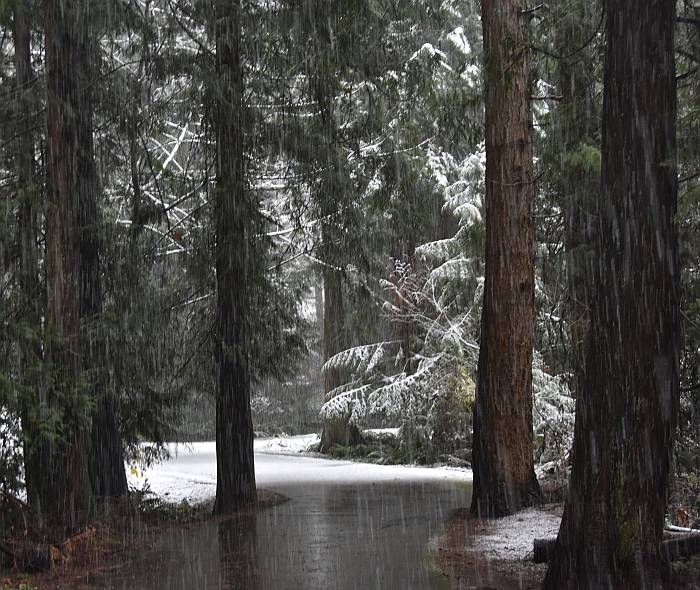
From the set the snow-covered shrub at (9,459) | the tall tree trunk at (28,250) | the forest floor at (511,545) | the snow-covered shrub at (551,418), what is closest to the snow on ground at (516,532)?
the forest floor at (511,545)

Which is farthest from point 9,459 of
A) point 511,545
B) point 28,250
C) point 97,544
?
point 511,545

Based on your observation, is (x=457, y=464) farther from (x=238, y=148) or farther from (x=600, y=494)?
(x=600, y=494)

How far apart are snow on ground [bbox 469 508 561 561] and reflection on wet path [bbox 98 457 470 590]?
2.18 ft

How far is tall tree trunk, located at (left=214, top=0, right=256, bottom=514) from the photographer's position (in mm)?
13352

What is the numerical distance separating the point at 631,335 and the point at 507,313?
514 centimetres

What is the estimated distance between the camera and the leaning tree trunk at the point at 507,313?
11750 millimetres

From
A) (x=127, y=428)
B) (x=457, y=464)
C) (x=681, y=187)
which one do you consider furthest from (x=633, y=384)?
(x=457, y=464)

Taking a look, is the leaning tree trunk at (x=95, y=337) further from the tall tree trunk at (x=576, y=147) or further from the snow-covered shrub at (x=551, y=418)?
the snow-covered shrub at (x=551, y=418)

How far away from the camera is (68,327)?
1116cm

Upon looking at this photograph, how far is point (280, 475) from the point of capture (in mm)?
21484

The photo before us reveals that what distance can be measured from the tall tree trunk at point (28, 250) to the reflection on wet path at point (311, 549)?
189 cm

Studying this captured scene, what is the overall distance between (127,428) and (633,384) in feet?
33.7

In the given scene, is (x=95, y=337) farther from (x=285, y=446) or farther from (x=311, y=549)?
(x=285, y=446)

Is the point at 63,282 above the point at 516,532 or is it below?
above
